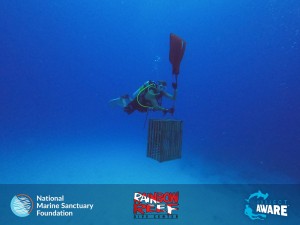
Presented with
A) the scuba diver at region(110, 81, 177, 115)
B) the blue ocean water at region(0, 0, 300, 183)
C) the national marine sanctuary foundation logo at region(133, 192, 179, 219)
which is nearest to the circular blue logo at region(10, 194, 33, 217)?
the national marine sanctuary foundation logo at region(133, 192, 179, 219)

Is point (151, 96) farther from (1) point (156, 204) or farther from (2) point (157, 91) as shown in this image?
(1) point (156, 204)

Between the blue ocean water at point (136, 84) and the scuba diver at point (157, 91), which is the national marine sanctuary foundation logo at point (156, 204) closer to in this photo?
the scuba diver at point (157, 91)

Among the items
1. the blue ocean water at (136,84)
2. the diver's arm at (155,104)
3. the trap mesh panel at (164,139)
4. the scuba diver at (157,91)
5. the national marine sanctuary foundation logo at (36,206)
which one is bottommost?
the national marine sanctuary foundation logo at (36,206)

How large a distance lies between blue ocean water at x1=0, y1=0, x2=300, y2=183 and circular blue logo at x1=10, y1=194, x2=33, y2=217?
195 inches

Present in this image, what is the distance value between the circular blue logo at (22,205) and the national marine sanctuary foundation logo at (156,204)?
273cm

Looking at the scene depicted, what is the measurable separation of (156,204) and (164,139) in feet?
10.7

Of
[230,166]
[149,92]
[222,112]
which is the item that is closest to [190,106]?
[222,112]

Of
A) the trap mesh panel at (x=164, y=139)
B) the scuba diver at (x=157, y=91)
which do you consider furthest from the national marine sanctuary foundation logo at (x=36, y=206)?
the scuba diver at (x=157, y=91)

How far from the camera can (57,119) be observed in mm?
39031

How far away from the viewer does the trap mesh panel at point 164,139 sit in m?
3.59

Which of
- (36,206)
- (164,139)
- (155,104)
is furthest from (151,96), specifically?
(36,206)

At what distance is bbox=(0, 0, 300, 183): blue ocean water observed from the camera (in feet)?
45.2

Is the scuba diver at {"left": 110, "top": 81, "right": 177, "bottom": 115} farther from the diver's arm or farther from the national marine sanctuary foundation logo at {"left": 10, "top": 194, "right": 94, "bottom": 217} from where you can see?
the national marine sanctuary foundation logo at {"left": 10, "top": 194, "right": 94, "bottom": 217}

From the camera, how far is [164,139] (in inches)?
142
